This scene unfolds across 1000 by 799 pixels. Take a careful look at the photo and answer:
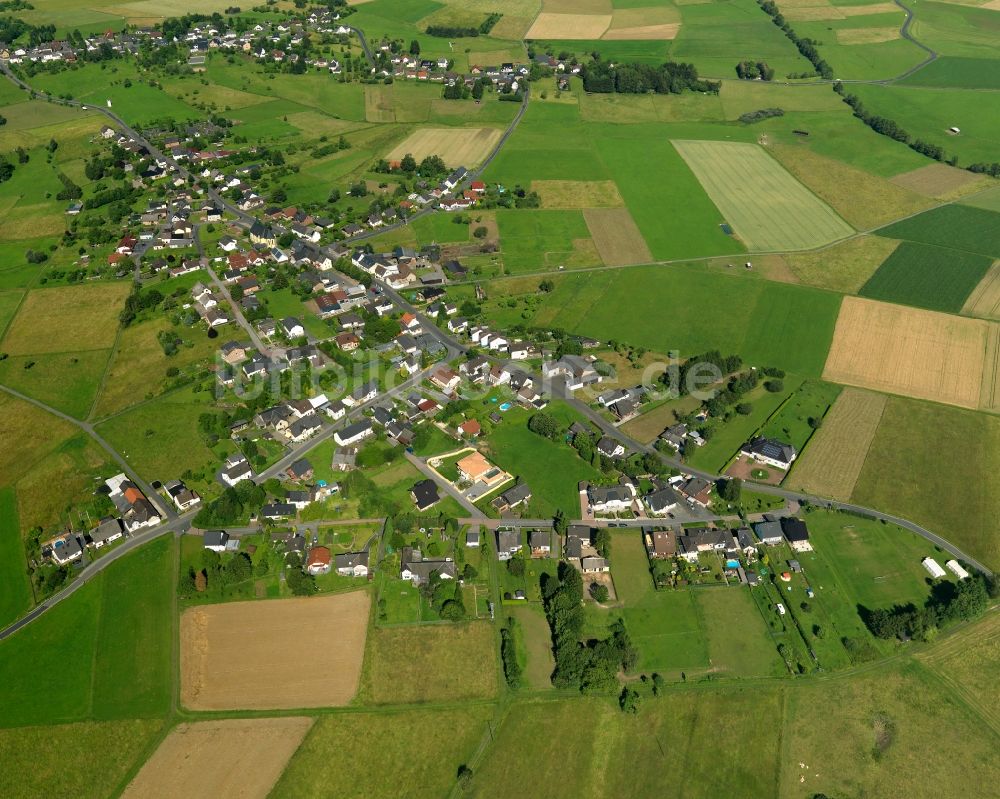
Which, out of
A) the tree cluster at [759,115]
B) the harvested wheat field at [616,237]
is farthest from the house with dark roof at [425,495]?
the tree cluster at [759,115]

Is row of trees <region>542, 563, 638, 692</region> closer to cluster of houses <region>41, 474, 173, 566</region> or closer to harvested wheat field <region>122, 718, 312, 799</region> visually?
harvested wheat field <region>122, 718, 312, 799</region>

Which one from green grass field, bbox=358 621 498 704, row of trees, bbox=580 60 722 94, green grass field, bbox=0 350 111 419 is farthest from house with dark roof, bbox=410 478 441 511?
row of trees, bbox=580 60 722 94

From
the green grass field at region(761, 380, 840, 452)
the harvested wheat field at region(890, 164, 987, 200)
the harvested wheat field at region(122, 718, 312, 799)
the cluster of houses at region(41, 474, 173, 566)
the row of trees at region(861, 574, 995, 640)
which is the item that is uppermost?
the harvested wheat field at region(890, 164, 987, 200)

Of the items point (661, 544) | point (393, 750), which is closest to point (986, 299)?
point (661, 544)

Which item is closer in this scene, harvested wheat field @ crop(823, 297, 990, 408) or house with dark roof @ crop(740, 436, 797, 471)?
house with dark roof @ crop(740, 436, 797, 471)

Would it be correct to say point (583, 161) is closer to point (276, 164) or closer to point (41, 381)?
point (276, 164)

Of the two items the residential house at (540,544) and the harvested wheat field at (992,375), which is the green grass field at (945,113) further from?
the residential house at (540,544)
